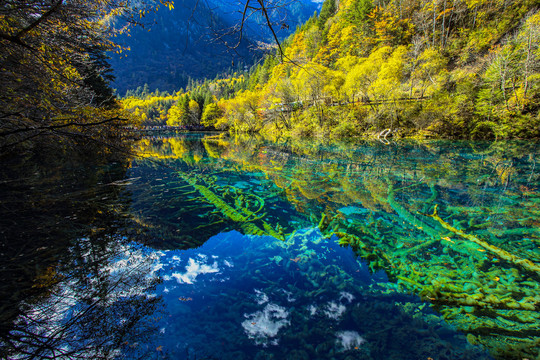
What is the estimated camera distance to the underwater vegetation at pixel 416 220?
2.59m

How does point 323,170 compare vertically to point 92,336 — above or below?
above

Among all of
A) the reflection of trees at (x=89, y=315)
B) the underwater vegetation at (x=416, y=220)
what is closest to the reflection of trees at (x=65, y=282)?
the reflection of trees at (x=89, y=315)

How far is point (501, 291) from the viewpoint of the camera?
2.74 metres

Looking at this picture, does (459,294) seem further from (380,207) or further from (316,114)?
(316,114)

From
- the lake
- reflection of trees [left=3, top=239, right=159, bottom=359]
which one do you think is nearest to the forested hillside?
the lake

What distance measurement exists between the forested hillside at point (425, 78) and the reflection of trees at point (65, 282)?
478 inches

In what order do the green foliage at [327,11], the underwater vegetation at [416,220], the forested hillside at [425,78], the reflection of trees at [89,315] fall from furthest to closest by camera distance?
1. the green foliage at [327,11]
2. the forested hillside at [425,78]
3. the underwater vegetation at [416,220]
4. the reflection of trees at [89,315]

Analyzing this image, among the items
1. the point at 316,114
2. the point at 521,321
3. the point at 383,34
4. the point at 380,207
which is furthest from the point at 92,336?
the point at 383,34

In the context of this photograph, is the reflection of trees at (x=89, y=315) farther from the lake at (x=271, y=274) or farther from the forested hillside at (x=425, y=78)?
the forested hillside at (x=425, y=78)

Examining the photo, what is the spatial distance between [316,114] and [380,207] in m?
27.9

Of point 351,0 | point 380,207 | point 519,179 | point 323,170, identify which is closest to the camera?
point 380,207

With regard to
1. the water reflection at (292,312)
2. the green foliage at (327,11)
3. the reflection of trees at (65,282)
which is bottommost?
the water reflection at (292,312)

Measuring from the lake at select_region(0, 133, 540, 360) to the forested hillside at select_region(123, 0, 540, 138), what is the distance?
10.00 meters

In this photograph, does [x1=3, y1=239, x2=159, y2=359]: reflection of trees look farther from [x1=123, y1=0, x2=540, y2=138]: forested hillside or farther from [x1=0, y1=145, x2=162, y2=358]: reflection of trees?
[x1=123, y1=0, x2=540, y2=138]: forested hillside
